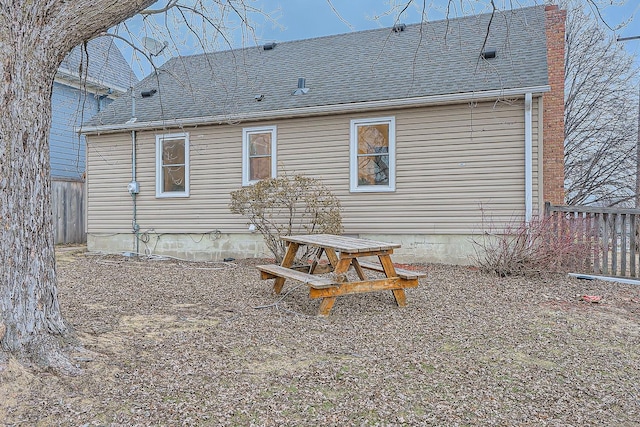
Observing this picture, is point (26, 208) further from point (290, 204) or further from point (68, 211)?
point (68, 211)

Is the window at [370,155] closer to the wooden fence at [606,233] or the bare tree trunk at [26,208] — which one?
the wooden fence at [606,233]

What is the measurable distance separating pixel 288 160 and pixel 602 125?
11332 millimetres

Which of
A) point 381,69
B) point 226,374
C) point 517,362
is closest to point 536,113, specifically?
point 381,69

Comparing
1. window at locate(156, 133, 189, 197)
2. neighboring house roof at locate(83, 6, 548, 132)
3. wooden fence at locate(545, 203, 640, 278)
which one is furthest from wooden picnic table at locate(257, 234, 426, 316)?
window at locate(156, 133, 189, 197)

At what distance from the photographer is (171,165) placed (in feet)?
33.3

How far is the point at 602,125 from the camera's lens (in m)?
14.6

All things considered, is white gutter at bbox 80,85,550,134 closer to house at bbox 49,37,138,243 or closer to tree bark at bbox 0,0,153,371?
house at bbox 49,37,138,243

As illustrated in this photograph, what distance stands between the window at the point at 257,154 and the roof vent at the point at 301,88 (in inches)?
38.9

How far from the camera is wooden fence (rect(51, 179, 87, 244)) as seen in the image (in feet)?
42.1

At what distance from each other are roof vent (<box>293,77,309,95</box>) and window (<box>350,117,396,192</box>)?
1439 millimetres

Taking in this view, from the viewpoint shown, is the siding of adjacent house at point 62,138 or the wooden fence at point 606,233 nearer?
the wooden fence at point 606,233

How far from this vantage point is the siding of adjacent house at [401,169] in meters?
7.98

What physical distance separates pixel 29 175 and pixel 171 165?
7.57m

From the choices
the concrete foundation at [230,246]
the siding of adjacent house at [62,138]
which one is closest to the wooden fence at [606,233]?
the concrete foundation at [230,246]
